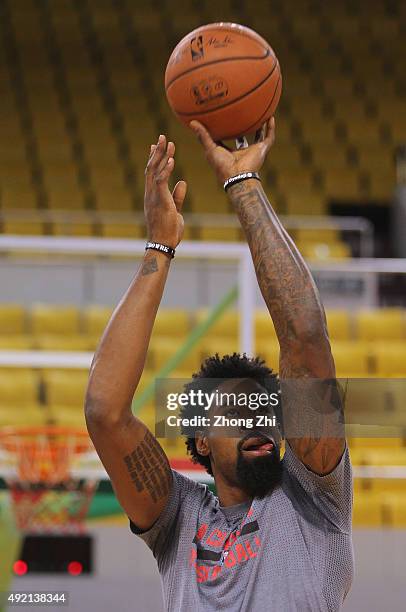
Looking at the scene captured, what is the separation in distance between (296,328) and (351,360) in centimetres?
533

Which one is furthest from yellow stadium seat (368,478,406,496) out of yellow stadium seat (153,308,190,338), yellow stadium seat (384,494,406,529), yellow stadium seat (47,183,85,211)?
yellow stadium seat (47,183,85,211)

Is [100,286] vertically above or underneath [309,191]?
underneath

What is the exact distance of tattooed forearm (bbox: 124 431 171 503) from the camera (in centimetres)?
A: 209

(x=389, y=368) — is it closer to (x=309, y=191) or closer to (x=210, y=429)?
(x=309, y=191)

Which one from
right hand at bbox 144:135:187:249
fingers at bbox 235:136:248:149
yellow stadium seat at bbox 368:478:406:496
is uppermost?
fingers at bbox 235:136:248:149

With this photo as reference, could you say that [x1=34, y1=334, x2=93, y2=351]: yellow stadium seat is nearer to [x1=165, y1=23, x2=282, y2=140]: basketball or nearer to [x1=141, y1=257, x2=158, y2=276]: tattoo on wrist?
[x1=165, y1=23, x2=282, y2=140]: basketball

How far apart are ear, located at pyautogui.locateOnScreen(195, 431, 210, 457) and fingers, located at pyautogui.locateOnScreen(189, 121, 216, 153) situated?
0.62 meters

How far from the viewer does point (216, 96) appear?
7.39ft

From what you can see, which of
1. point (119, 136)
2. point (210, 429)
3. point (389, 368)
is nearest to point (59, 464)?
point (210, 429)

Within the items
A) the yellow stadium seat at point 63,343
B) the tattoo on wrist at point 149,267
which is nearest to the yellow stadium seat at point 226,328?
the yellow stadium seat at point 63,343

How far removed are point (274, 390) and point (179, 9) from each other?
466 inches

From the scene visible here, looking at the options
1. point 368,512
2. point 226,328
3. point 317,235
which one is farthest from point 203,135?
point 317,235

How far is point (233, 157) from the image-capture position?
6.78 ft

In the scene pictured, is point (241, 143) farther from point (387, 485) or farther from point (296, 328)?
point (387, 485)
